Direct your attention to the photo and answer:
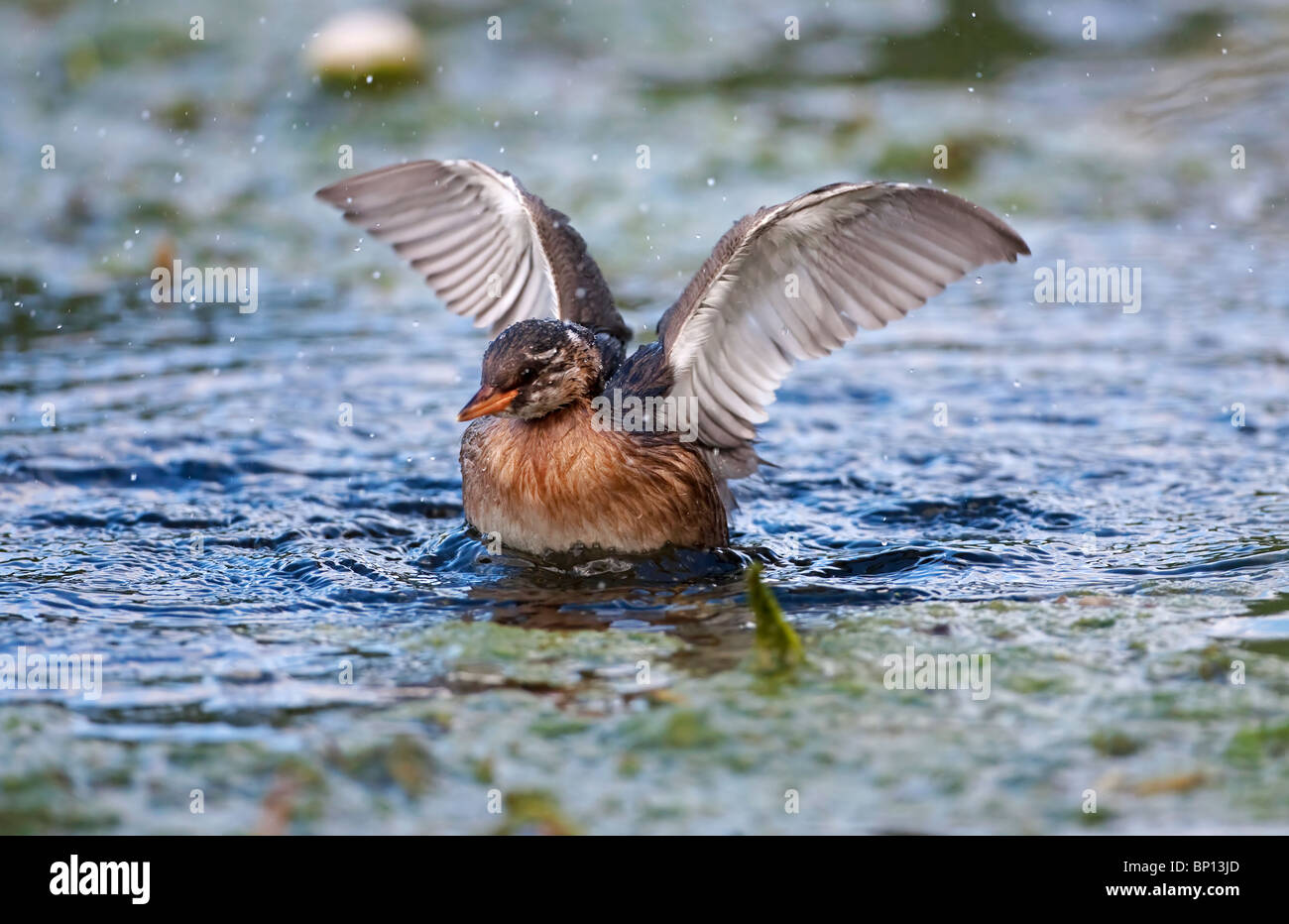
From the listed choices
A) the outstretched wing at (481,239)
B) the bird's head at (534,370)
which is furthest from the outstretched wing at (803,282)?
the outstretched wing at (481,239)

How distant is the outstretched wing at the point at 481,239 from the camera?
Answer: 6993 millimetres

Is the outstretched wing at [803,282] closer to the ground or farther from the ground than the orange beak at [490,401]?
farther from the ground

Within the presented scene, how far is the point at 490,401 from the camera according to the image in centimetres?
601

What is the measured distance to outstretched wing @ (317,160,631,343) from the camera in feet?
22.9

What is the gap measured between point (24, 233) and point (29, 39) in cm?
349

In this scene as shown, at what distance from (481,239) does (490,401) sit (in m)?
1.47

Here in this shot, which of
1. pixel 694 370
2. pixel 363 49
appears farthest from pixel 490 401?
pixel 363 49

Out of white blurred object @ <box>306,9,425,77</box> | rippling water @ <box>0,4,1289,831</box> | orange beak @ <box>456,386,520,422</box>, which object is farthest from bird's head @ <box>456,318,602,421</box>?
white blurred object @ <box>306,9,425,77</box>

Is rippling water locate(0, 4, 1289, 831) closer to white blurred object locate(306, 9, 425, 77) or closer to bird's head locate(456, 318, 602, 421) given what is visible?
white blurred object locate(306, 9, 425, 77)

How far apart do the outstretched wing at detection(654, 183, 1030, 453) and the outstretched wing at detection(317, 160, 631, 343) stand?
0.68 metres

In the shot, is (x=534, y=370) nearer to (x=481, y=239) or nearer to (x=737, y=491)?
(x=481, y=239)

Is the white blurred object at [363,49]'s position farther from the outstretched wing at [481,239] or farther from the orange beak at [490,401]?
the orange beak at [490,401]
